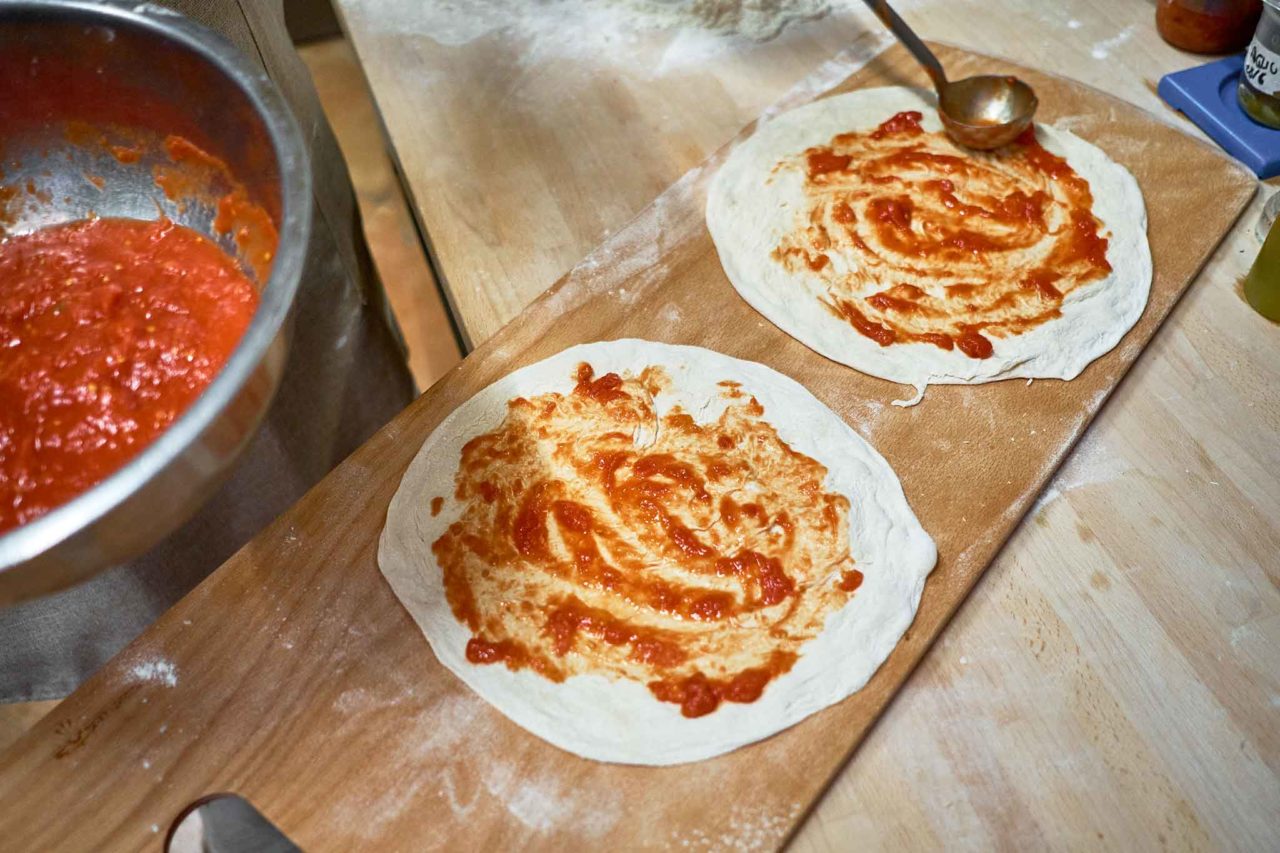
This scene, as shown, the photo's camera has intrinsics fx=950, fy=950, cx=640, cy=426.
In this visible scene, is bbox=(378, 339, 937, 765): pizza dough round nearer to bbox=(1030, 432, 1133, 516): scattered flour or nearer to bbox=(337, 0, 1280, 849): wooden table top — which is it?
bbox=(337, 0, 1280, 849): wooden table top

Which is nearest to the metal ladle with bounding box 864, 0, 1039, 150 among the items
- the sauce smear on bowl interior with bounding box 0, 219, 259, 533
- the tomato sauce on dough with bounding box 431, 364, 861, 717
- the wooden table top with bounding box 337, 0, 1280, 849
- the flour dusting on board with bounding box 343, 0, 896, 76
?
the wooden table top with bounding box 337, 0, 1280, 849

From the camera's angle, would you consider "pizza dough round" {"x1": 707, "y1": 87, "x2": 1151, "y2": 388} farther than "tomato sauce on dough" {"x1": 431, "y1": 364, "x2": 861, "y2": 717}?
Yes

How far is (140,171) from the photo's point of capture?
1.33 m

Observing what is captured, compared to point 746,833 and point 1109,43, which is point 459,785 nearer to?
point 746,833

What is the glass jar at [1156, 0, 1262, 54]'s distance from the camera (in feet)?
6.81

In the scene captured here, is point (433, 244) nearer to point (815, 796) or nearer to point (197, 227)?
point (197, 227)

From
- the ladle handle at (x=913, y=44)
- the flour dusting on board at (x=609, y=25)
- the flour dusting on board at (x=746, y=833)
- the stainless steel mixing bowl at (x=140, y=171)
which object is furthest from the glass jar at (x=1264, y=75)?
the stainless steel mixing bowl at (x=140, y=171)

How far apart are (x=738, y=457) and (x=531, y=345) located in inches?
16.6

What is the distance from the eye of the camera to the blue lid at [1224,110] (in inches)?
75.4

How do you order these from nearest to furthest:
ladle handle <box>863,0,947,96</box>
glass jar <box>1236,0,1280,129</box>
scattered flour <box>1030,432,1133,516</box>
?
scattered flour <box>1030,432,1133,516</box> < glass jar <box>1236,0,1280,129</box> < ladle handle <box>863,0,947,96</box>

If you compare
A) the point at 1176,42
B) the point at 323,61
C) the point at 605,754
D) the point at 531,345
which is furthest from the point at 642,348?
the point at 323,61

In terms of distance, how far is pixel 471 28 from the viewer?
2377mm

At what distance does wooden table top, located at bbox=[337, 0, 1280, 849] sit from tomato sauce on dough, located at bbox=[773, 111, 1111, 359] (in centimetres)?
22

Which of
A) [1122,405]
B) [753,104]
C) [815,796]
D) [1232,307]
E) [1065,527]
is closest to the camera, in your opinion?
[815,796]
